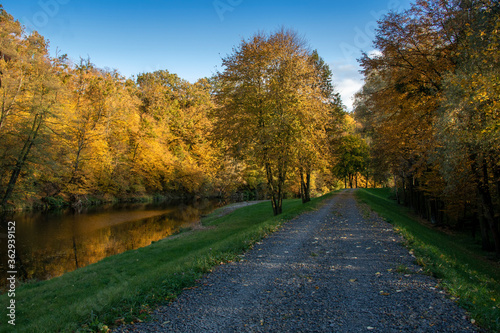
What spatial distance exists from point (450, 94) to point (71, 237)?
21964mm

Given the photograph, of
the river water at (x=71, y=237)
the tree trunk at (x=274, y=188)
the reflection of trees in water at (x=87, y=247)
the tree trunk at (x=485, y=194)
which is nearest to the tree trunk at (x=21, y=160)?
the river water at (x=71, y=237)

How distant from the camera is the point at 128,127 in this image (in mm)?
45125

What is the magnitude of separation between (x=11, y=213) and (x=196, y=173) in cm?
2875

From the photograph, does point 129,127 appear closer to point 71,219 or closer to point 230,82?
point 71,219

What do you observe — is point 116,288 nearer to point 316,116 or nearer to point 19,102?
point 316,116

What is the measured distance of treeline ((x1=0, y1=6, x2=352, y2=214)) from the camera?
57.2 feet

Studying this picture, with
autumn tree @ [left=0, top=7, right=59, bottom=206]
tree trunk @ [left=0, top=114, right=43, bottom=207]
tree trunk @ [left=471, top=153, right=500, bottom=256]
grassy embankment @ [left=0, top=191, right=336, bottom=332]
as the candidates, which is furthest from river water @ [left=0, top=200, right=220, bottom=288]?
tree trunk @ [left=471, top=153, right=500, bottom=256]

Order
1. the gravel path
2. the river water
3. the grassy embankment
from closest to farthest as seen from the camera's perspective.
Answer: the gravel path → the grassy embankment → the river water

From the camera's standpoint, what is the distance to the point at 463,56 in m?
11.4

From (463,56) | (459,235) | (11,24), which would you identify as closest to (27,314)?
(463,56)

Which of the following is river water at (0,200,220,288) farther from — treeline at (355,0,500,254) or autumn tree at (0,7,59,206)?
treeline at (355,0,500,254)

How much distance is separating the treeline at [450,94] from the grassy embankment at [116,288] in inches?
303

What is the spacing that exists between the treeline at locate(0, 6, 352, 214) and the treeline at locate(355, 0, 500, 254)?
185 inches

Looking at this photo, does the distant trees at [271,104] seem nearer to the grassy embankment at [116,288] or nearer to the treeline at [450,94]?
the treeline at [450,94]
